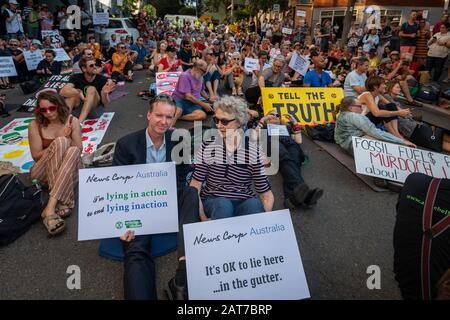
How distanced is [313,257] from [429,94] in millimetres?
7888

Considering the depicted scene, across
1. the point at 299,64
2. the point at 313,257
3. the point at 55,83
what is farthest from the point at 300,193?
the point at 299,64

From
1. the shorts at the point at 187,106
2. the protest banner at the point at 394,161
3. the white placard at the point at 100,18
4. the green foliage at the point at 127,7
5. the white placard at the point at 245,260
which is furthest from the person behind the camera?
the green foliage at the point at 127,7

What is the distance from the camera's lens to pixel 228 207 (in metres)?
2.70

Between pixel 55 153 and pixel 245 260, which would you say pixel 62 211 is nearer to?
pixel 55 153

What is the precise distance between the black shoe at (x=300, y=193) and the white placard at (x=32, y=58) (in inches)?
384

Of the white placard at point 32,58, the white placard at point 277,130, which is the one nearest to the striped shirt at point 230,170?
the white placard at point 277,130

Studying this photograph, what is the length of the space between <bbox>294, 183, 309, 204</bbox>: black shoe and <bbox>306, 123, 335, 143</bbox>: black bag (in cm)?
262

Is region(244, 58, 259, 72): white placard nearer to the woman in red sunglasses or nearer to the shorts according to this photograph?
the shorts

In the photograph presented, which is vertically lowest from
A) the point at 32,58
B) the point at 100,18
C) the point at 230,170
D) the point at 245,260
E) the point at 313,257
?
the point at 313,257

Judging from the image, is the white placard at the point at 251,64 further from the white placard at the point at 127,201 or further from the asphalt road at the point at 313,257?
the white placard at the point at 127,201

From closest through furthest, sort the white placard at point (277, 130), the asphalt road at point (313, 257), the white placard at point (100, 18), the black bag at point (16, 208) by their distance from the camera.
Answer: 1. the asphalt road at point (313, 257)
2. the black bag at point (16, 208)
3. the white placard at point (277, 130)
4. the white placard at point (100, 18)

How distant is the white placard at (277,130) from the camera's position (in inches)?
184

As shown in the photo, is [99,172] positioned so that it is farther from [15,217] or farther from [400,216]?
[400,216]

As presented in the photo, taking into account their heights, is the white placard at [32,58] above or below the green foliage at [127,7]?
below
